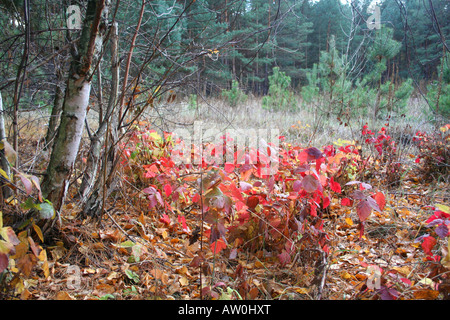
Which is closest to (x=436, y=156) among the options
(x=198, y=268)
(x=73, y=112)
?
(x=198, y=268)

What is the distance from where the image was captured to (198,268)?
1.50 meters

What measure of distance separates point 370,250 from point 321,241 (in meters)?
0.59

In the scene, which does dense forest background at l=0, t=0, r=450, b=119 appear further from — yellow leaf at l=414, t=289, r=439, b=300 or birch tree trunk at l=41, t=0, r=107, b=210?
yellow leaf at l=414, t=289, r=439, b=300

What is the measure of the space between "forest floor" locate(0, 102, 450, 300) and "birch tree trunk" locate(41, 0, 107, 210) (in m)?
0.25

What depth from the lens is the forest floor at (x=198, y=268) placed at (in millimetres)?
1175

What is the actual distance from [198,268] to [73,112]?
3.25 ft

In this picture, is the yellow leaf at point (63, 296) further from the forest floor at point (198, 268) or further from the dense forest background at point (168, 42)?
the dense forest background at point (168, 42)

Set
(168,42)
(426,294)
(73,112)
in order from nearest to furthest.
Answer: (426,294)
(73,112)
(168,42)

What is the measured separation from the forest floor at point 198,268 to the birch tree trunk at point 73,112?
0.84 feet

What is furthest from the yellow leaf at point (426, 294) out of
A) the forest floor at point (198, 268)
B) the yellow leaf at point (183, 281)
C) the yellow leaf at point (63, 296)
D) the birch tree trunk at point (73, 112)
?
the birch tree trunk at point (73, 112)

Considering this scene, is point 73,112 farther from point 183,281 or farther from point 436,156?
point 436,156

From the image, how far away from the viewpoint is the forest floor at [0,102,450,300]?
46.3 inches
